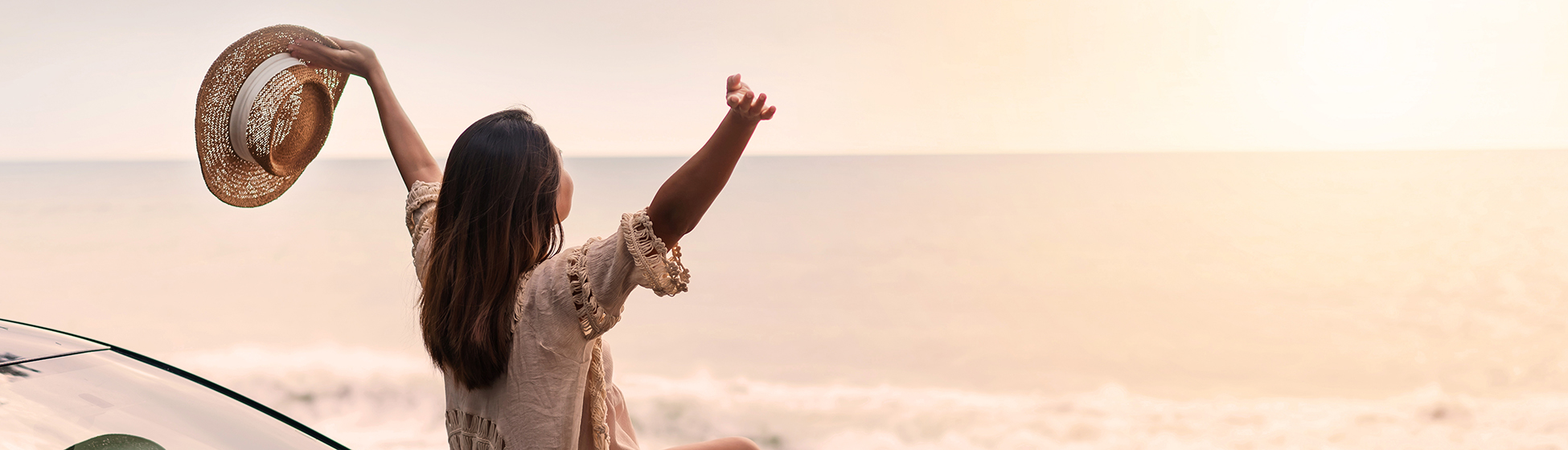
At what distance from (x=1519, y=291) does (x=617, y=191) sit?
9.81 meters

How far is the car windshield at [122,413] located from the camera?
55 centimetres

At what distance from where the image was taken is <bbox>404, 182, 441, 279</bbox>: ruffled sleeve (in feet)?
2.88

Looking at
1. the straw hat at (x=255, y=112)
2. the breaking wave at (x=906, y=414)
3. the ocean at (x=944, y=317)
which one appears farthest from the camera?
the ocean at (x=944, y=317)

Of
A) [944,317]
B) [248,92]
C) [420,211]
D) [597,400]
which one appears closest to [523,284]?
[597,400]

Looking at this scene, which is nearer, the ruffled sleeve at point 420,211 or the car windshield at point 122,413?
the car windshield at point 122,413

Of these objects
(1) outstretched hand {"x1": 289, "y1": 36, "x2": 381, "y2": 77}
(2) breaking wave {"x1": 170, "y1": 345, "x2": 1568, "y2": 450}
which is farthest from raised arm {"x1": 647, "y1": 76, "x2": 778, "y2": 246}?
(2) breaking wave {"x1": 170, "y1": 345, "x2": 1568, "y2": 450}

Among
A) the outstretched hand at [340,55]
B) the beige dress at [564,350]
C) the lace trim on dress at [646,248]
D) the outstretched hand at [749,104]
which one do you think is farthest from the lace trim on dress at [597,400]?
the outstretched hand at [340,55]

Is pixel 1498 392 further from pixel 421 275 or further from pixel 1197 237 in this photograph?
pixel 1197 237

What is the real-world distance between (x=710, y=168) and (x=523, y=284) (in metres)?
0.23

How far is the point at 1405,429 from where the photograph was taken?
3131 mm

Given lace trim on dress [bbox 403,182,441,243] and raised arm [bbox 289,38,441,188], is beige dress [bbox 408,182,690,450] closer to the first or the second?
lace trim on dress [bbox 403,182,441,243]

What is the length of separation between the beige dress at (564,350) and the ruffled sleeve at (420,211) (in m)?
0.04

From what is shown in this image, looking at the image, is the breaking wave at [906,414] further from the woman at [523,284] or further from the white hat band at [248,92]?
the woman at [523,284]

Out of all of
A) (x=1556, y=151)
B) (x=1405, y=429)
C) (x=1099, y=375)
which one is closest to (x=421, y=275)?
(x=1405, y=429)
